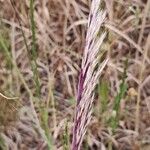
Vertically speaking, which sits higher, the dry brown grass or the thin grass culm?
the thin grass culm

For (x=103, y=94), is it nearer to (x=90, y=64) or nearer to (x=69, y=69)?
(x=69, y=69)

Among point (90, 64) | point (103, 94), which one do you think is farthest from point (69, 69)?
point (90, 64)

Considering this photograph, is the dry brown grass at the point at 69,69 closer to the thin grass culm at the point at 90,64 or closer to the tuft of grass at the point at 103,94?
the tuft of grass at the point at 103,94

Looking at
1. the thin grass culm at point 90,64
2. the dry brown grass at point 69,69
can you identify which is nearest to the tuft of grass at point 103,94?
the dry brown grass at point 69,69

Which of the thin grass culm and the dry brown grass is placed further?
the dry brown grass

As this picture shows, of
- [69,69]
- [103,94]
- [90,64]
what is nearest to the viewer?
[90,64]

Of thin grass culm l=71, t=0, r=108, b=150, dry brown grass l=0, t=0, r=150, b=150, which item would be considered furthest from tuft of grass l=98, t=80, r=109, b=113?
thin grass culm l=71, t=0, r=108, b=150

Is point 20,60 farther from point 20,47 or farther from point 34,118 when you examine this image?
point 34,118

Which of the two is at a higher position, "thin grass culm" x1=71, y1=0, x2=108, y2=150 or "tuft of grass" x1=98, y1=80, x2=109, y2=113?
"thin grass culm" x1=71, y1=0, x2=108, y2=150

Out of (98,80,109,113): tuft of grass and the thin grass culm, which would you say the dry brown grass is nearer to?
(98,80,109,113): tuft of grass
